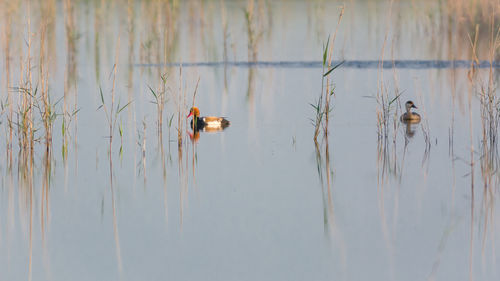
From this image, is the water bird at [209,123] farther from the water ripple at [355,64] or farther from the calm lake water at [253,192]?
the water ripple at [355,64]

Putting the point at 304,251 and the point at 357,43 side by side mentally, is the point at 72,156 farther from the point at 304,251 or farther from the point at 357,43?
the point at 357,43

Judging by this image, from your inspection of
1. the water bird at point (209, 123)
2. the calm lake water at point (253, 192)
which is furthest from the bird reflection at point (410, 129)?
the water bird at point (209, 123)

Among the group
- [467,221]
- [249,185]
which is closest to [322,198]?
[249,185]

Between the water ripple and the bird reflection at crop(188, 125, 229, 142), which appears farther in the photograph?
the water ripple

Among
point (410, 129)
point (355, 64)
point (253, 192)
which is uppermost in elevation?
point (355, 64)

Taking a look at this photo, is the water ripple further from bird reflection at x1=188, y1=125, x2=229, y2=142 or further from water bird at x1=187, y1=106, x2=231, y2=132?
bird reflection at x1=188, y1=125, x2=229, y2=142

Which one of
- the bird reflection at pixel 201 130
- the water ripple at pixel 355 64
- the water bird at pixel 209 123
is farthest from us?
the water ripple at pixel 355 64

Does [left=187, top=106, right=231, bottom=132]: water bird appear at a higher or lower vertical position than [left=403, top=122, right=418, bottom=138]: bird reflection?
higher

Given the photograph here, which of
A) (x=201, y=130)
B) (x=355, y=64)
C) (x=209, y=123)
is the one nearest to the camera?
(x=201, y=130)

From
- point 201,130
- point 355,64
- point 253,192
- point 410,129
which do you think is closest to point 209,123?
point 201,130

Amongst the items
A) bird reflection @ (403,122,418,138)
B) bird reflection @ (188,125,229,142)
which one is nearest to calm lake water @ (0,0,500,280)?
bird reflection @ (403,122,418,138)

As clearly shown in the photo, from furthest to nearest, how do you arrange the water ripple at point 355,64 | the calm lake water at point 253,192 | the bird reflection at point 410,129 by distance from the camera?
the water ripple at point 355,64, the bird reflection at point 410,129, the calm lake water at point 253,192

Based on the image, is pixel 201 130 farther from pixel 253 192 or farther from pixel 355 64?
pixel 355 64

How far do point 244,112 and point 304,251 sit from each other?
227 inches
